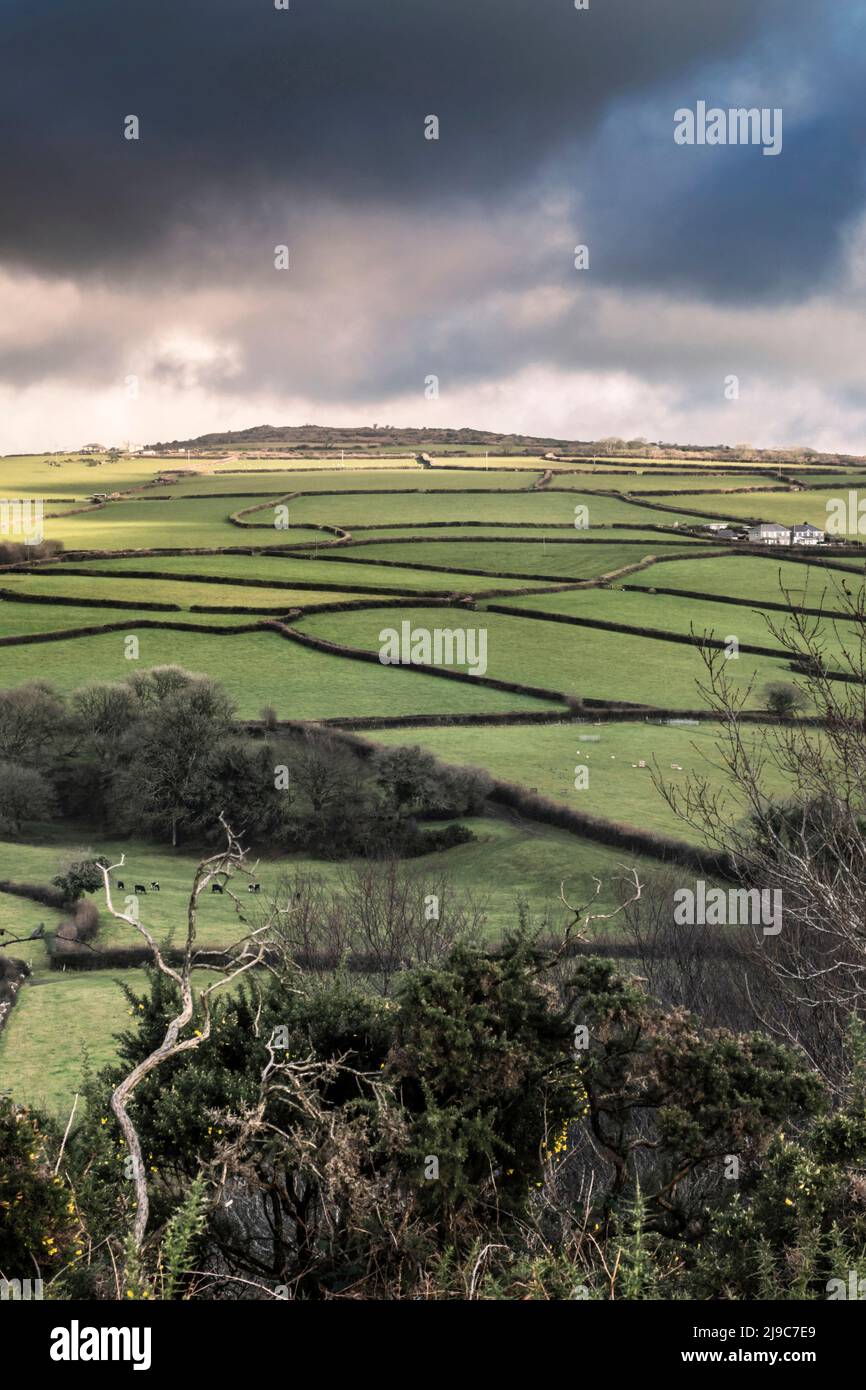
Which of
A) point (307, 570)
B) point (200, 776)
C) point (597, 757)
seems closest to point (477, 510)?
point (307, 570)

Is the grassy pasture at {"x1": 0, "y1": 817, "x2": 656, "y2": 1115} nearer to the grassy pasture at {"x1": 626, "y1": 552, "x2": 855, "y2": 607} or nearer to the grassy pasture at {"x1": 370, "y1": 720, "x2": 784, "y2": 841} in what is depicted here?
the grassy pasture at {"x1": 370, "y1": 720, "x2": 784, "y2": 841}

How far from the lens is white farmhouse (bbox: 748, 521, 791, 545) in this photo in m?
101

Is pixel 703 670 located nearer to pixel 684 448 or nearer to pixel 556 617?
pixel 556 617

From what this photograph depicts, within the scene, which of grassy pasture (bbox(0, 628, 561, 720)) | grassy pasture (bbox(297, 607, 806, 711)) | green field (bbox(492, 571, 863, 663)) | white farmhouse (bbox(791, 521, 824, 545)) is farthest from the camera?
white farmhouse (bbox(791, 521, 824, 545))

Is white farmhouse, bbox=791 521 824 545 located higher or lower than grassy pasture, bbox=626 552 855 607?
higher

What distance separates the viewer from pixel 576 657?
71812 mm

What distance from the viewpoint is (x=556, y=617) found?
8012cm

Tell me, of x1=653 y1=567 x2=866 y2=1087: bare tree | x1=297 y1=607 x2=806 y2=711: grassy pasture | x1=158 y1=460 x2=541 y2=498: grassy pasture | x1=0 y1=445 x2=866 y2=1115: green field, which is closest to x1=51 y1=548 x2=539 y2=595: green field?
x1=0 y1=445 x2=866 y2=1115: green field

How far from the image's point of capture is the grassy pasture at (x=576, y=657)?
6600cm

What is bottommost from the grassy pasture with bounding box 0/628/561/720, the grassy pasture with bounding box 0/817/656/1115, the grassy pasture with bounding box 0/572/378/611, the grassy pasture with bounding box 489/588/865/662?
the grassy pasture with bounding box 0/817/656/1115

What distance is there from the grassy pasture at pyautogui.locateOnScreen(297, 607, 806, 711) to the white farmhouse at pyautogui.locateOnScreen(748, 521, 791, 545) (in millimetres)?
30240

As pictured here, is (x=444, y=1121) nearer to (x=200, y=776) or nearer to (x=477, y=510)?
(x=200, y=776)

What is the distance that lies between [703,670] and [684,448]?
438 ft
